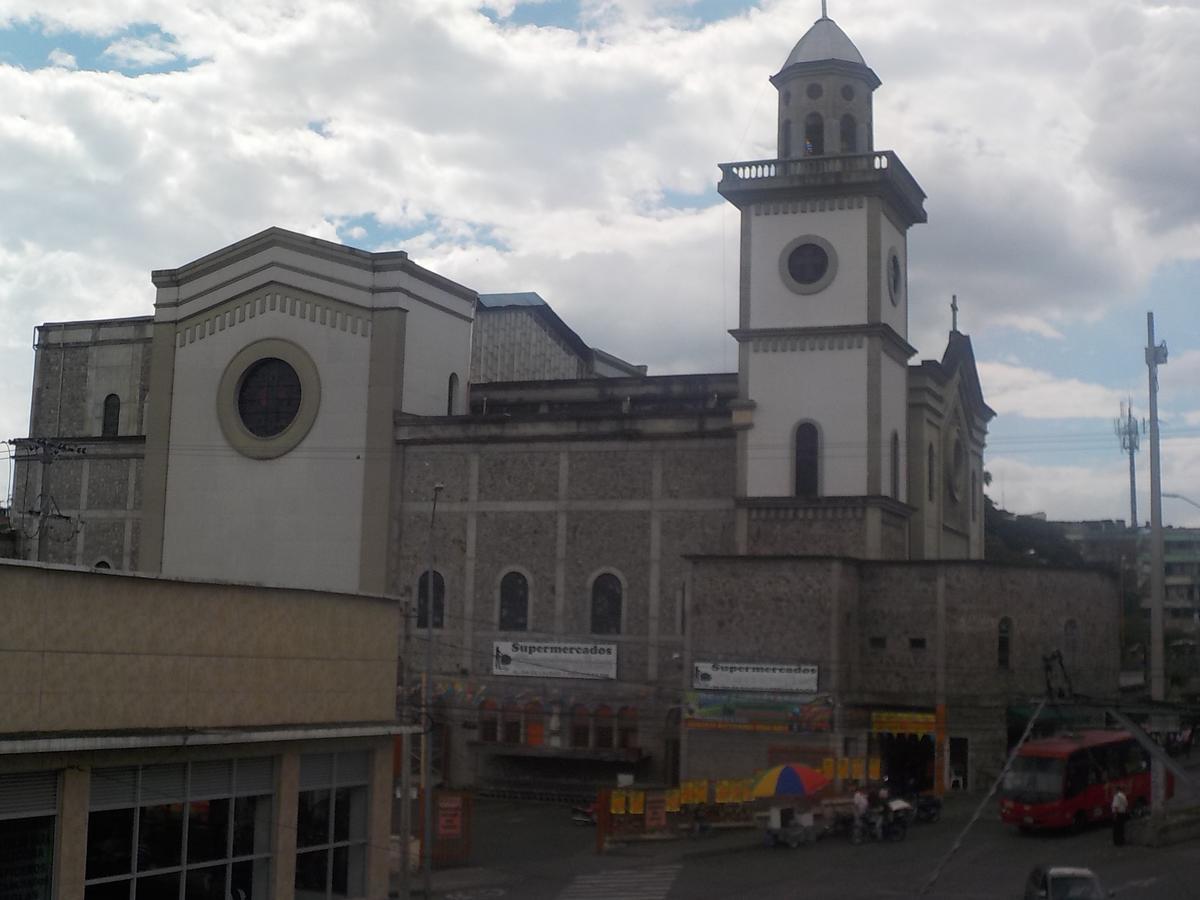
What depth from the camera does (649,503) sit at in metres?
44.6

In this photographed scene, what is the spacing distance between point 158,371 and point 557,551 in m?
16.0

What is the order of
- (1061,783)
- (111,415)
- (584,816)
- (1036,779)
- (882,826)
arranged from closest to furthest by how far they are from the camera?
1. (1061,783)
2. (1036,779)
3. (882,826)
4. (584,816)
5. (111,415)

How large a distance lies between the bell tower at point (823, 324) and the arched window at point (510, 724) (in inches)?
362

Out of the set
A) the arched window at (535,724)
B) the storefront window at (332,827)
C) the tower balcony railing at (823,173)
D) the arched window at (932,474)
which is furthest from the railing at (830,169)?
the storefront window at (332,827)

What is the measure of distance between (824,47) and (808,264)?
22.8 ft

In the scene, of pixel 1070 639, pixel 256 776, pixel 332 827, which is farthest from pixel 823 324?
pixel 256 776

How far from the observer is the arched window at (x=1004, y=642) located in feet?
133

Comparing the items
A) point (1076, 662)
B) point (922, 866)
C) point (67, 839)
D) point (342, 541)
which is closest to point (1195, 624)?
point (1076, 662)

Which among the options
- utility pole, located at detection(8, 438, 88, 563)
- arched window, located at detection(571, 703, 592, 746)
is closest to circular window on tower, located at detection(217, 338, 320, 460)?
utility pole, located at detection(8, 438, 88, 563)

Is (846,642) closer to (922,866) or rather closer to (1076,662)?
(1076,662)

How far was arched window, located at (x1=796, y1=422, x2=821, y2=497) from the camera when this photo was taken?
42.5m

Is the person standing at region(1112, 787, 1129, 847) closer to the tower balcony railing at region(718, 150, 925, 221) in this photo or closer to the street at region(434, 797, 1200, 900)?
the street at region(434, 797, 1200, 900)

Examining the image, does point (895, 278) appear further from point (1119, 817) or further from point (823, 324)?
point (1119, 817)

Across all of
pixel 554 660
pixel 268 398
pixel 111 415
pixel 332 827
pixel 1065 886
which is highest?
pixel 111 415
